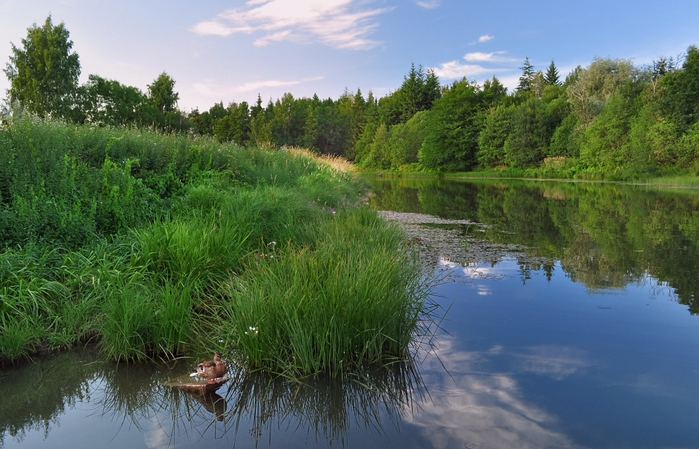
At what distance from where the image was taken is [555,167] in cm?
3984

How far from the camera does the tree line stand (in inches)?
1217

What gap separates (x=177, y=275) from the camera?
464 centimetres

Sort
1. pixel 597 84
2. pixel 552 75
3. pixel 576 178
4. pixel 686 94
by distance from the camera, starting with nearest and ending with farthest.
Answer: pixel 686 94
pixel 576 178
pixel 597 84
pixel 552 75

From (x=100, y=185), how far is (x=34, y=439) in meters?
4.13

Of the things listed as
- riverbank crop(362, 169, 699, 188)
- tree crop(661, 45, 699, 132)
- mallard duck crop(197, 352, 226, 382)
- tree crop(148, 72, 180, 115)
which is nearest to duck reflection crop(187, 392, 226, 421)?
mallard duck crop(197, 352, 226, 382)

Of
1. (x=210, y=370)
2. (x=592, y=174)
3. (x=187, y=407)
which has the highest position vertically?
(x=592, y=174)

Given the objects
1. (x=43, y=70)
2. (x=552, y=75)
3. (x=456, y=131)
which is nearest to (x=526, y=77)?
(x=552, y=75)

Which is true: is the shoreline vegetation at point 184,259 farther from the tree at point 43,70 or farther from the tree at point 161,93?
the tree at point 161,93

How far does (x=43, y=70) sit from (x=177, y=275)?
4020 cm

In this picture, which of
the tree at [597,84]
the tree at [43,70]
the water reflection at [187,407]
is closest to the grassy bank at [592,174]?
the tree at [597,84]

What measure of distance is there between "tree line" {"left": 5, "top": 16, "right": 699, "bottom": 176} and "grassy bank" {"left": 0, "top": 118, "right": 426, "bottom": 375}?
13.5 metres

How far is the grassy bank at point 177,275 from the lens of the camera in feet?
11.5

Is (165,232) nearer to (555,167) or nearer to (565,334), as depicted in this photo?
(565,334)

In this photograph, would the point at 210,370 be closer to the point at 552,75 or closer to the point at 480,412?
the point at 480,412
